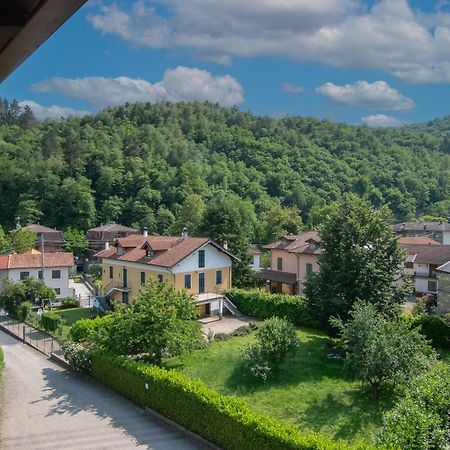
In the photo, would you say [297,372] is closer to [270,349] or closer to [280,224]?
[270,349]

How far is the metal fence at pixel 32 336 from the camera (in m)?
31.3

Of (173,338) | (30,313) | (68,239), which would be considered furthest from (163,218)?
(173,338)

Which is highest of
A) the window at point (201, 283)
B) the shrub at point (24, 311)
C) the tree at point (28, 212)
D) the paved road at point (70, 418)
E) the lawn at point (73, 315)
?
the tree at point (28, 212)

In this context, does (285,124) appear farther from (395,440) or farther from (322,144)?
(395,440)

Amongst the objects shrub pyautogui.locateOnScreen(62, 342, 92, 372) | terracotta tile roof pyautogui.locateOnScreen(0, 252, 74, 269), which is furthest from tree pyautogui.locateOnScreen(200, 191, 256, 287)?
shrub pyautogui.locateOnScreen(62, 342, 92, 372)

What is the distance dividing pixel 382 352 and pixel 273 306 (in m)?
15.0

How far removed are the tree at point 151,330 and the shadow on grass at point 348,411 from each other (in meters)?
7.17

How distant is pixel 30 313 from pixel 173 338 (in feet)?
66.9

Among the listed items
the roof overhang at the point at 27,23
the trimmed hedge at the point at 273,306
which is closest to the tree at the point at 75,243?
the trimmed hedge at the point at 273,306

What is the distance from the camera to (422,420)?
42.7 feet

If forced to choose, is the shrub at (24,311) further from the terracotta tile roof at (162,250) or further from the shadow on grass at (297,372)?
the shadow on grass at (297,372)

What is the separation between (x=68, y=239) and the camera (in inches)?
2891

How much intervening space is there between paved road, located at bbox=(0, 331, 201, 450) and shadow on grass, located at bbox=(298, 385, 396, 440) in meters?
4.62

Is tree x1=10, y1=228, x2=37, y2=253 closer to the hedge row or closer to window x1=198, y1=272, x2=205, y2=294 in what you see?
window x1=198, y1=272, x2=205, y2=294
